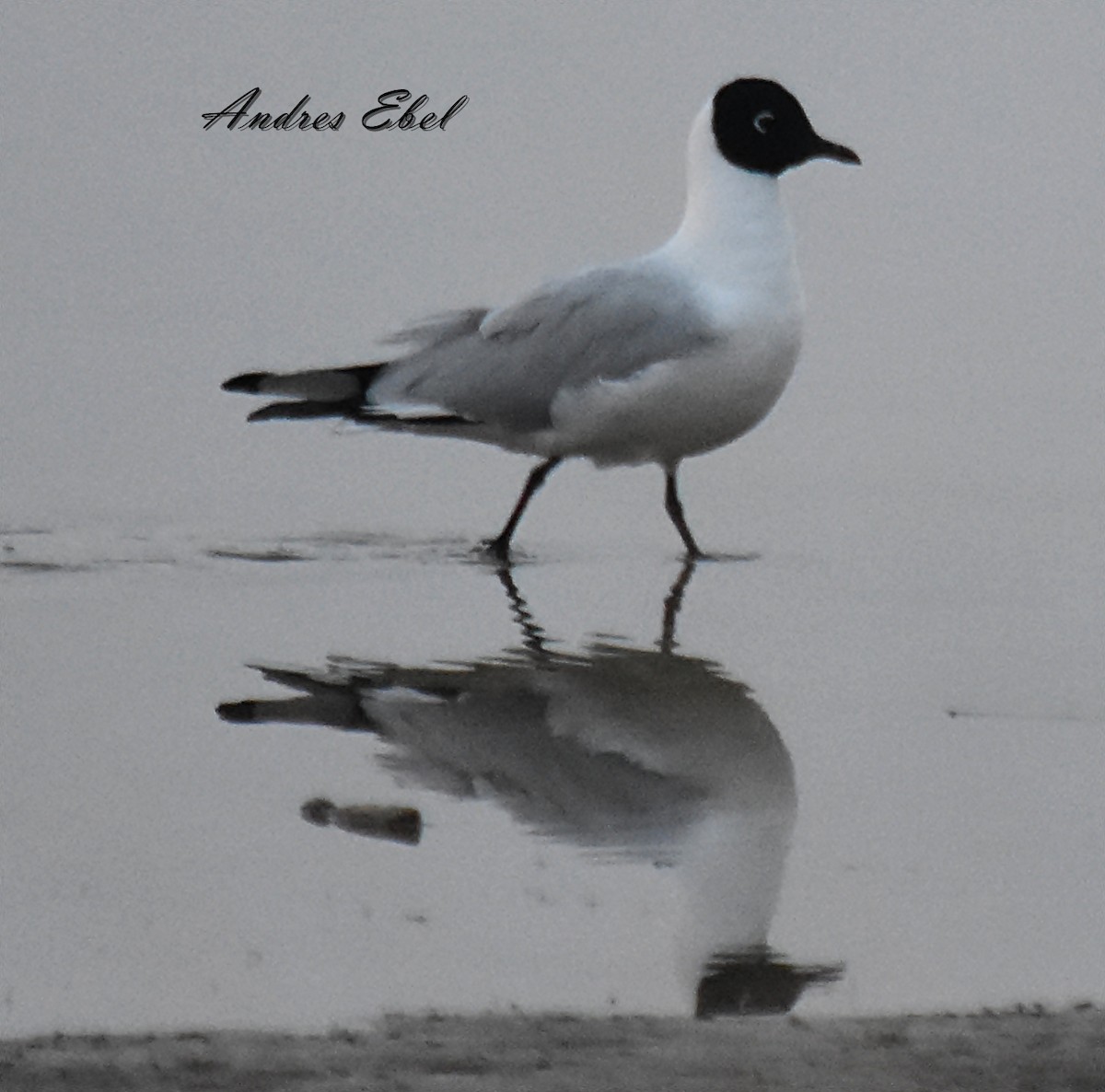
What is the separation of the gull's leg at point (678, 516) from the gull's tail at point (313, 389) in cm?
97

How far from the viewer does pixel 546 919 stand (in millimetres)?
3748

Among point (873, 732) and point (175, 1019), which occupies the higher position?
point (873, 732)

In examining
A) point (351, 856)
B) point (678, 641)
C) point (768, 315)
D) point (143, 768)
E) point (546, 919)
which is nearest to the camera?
point (546, 919)

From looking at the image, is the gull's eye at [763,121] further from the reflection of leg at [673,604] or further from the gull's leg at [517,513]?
the reflection of leg at [673,604]

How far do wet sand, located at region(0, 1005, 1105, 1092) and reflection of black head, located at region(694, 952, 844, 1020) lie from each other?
0.09 meters

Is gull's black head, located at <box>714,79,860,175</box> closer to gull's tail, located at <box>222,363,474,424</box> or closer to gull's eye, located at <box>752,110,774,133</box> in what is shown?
gull's eye, located at <box>752,110,774,133</box>

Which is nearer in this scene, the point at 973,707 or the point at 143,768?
the point at 143,768

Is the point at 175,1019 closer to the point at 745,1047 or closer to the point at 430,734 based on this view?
the point at 745,1047

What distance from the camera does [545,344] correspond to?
7.28 metres

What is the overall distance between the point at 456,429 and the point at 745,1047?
4587 mm

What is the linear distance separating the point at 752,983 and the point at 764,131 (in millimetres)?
4638

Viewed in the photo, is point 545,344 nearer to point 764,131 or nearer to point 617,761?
point 764,131

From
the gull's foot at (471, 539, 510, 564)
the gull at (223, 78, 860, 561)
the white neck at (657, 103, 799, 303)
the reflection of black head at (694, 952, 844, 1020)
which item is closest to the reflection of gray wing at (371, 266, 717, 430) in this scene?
the gull at (223, 78, 860, 561)

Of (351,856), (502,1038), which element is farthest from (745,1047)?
(351,856)
